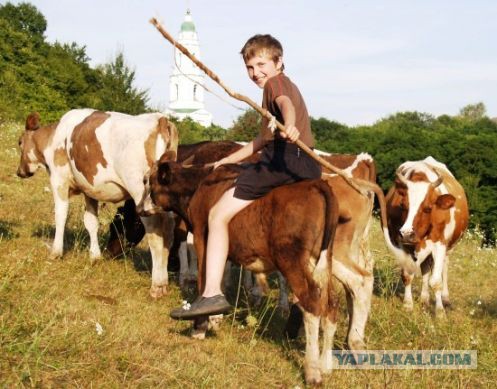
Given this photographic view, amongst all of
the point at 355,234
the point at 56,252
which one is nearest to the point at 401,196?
the point at 355,234

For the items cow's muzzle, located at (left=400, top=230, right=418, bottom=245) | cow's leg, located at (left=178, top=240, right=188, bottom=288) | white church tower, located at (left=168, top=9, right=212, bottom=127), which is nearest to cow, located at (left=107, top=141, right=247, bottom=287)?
cow's leg, located at (left=178, top=240, right=188, bottom=288)

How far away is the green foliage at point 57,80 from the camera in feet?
140

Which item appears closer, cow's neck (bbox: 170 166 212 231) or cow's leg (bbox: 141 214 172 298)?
cow's neck (bbox: 170 166 212 231)

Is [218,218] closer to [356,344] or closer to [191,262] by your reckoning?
[356,344]

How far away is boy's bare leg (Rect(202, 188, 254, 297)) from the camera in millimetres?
5824

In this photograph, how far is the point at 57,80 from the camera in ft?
155

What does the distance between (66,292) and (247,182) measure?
2.68 meters

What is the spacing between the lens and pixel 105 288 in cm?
785

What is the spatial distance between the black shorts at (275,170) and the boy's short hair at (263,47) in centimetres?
77

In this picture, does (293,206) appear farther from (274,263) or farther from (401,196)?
(401,196)

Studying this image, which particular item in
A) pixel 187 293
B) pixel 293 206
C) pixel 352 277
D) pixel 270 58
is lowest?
pixel 187 293

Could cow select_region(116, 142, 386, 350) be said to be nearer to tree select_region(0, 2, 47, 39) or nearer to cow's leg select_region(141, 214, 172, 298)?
cow's leg select_region(141, 214, 172, 298)

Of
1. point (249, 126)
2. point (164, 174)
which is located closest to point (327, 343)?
point (164, 174)

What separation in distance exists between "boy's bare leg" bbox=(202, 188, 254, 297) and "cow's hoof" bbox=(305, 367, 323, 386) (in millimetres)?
1112
